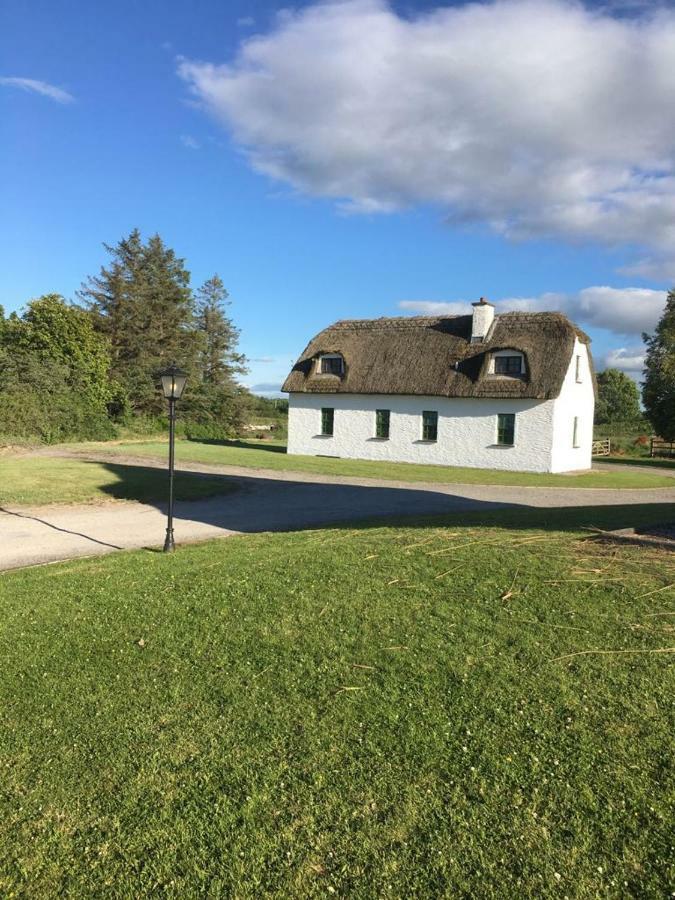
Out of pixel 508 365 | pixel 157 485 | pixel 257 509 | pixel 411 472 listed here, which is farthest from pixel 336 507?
pixel 508 365

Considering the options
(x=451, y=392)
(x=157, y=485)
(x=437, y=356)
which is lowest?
(x=157, y=485)

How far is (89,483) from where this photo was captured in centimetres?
1792

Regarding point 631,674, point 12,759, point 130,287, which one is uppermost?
point 130,287

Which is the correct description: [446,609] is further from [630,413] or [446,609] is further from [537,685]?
[630,413]

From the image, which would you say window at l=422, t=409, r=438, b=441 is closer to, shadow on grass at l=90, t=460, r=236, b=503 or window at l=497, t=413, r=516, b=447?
window at l=497, t=413, r=516, b=447

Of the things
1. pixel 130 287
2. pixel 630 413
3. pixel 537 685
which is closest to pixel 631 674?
pixel 537 685

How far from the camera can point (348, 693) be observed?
470cm

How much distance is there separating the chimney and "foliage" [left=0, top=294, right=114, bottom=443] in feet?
70.1

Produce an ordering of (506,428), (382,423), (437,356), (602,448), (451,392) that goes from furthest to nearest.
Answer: (602,448) → (382,423) → (437,356) → (451,392) → (506,428)

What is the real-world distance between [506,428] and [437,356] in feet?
16.4

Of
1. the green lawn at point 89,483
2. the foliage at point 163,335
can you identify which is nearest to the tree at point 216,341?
the foliage at point 163,335

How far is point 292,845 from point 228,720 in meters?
1.31

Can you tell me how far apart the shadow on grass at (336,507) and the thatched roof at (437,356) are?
9.38 metres

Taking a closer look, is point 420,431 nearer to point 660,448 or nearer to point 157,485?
point 157,485
